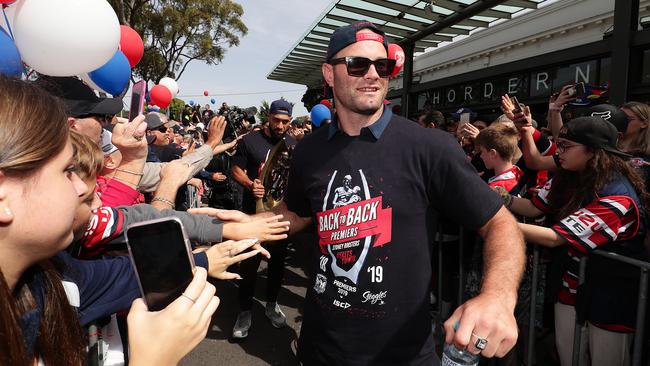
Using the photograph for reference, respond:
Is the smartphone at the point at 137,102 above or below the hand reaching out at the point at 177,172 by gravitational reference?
above

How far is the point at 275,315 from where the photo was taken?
169 inches

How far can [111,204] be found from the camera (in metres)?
2.29

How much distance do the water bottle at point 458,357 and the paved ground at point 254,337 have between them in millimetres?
2809

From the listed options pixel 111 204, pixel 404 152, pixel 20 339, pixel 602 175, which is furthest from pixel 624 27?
pixel 20 339

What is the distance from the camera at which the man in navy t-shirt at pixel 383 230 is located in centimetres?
167

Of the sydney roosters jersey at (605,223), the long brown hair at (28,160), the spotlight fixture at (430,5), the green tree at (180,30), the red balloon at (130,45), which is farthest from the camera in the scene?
the green tree at (180,30)

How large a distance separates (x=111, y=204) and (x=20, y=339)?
1.44m

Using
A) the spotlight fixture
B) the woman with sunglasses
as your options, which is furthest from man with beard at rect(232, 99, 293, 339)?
the spotlight fixture

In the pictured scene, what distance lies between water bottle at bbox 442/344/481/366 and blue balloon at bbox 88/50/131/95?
390 centimetres

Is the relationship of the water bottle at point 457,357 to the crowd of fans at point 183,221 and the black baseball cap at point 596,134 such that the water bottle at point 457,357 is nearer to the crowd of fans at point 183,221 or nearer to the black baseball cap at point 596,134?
the crowd of fans at point 183,221

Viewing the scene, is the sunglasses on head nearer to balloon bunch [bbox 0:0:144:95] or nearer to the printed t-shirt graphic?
balloon bunch [bbox 0:0:144:95]

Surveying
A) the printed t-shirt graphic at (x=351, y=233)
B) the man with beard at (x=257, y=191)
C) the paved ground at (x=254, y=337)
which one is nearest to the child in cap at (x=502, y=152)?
the printed t-shirt graphic at (x=351, y=233)

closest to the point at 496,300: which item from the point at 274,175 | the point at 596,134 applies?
the point at 596,134

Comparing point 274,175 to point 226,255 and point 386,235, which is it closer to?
point 226,255
